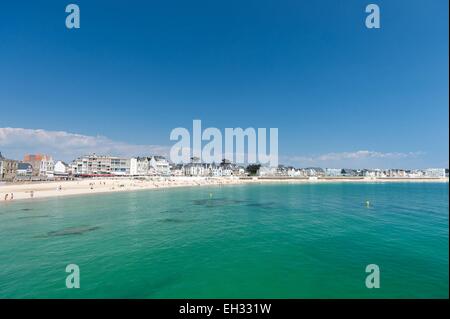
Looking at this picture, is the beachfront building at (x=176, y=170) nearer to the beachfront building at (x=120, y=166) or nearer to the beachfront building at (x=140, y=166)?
the beachfront building at (x=140, y=166)

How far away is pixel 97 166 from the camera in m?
130

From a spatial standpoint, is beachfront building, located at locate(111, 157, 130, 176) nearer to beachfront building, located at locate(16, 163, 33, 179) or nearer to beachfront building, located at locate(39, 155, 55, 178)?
beachfront building, located at locate(39, 155, 55, 178)

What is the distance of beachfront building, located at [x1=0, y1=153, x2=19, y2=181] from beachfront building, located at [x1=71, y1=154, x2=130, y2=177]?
33.4 m

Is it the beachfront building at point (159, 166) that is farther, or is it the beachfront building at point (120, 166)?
the beachfront building at point (159, 166)

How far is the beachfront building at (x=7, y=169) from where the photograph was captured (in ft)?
286

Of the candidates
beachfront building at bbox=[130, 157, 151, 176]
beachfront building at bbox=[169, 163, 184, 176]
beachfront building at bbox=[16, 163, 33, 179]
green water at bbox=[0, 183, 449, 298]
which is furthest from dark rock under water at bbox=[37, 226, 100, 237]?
beachfront building at bbox=[169, 163, 184, 176]

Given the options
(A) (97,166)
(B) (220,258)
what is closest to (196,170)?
(A) (97,166)

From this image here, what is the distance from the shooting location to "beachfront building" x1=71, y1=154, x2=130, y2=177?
424ft

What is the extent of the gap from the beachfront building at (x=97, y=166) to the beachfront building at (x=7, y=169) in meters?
33.4

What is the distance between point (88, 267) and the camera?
14.2 m

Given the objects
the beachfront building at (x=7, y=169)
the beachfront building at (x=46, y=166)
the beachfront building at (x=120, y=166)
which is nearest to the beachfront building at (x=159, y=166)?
the beachfront building at (x=120, y=166)

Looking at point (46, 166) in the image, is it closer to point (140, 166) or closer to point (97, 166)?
point (97, 166)

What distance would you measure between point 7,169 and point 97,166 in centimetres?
4197
